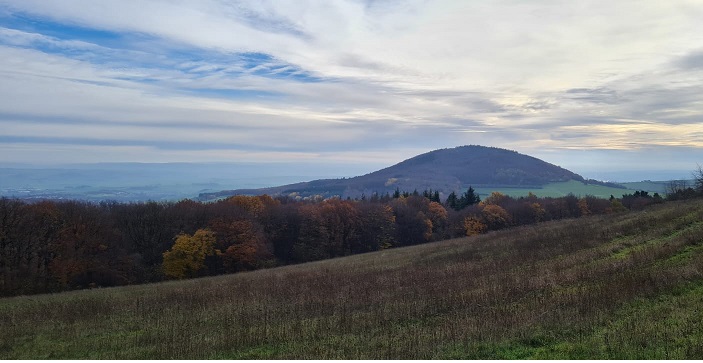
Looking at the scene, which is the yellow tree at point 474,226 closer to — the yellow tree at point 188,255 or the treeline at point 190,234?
the treeline at point 190,234

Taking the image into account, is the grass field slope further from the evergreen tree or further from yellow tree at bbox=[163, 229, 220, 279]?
the evergreen tree

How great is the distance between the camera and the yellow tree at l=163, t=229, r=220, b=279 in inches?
2045

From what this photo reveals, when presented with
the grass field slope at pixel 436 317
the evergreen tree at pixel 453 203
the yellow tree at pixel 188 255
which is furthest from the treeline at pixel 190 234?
the grass field slope at pixel 436 317

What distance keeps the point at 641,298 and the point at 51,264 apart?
168 feet

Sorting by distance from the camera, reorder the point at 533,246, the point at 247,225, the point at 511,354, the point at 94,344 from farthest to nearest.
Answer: the point at 247,225
the point at 533,246
the point at 94,344
the point at 511,354

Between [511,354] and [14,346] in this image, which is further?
[14,346]

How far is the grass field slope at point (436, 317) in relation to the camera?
8.41 metres

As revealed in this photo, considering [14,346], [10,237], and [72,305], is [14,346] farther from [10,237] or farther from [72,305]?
[10,237]

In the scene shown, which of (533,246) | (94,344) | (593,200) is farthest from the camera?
(593,200)

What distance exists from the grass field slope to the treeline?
29143 millimetres

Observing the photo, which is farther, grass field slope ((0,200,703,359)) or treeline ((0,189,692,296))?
treeline ((0,189,692,296))

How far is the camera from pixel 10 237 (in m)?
43.3

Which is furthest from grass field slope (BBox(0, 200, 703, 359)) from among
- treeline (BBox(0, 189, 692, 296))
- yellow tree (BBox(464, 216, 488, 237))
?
yellow tree (BBox(464, 216, 488, 237))

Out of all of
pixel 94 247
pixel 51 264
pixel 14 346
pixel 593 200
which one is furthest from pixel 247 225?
pixel 593 200
